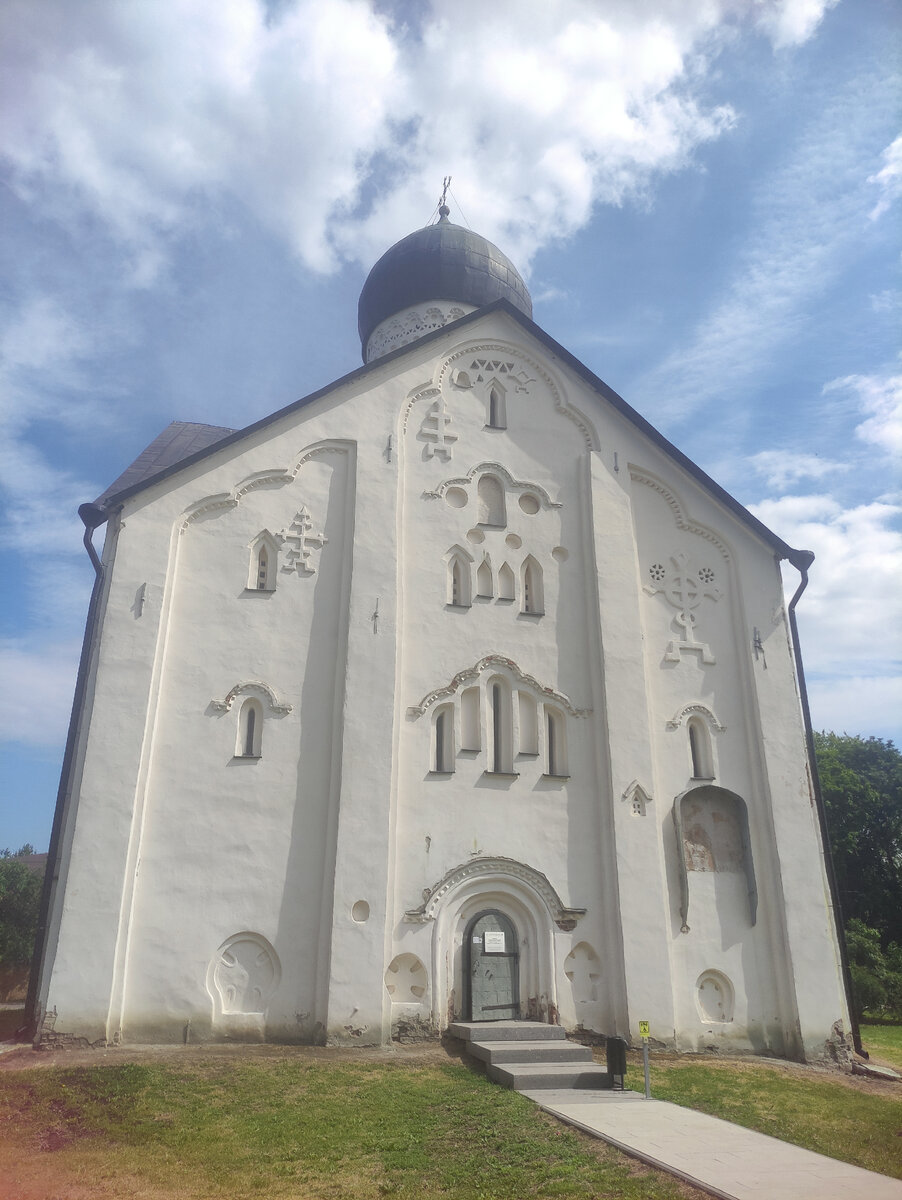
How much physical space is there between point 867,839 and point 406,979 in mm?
22993

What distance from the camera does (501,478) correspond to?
14648mm

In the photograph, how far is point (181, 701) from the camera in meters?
12.1

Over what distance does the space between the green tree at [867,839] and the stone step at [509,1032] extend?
1971cm

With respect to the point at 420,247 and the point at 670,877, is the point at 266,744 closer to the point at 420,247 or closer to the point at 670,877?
the point at 670,877

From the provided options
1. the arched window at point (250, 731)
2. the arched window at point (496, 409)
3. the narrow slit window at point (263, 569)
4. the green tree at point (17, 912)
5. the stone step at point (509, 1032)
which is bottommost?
the stone step at point (509, 1032)

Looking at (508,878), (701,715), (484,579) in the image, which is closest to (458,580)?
(484,579)

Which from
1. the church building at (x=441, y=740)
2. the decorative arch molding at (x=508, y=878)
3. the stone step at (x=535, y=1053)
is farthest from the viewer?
the decorative arch molding at (x=508, y=878)

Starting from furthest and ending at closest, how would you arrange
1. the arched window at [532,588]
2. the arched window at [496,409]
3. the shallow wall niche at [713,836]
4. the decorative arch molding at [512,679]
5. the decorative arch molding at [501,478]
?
the arched window at [496,409]
the decorative arch molding at [501,478]
the arched window at [532,588]
the decorative arch molding at [512,679]
the shallow wall niche at [713,836]

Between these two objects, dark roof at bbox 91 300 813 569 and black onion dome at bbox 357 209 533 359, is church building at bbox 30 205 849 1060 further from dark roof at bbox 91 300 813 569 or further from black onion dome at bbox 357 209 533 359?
black onion dome at bbox 357 209 533 359

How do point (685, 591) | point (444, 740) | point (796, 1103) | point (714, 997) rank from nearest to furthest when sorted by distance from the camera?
point (796, 1103), point (714, 997), point (444, 740), point (685, 591)

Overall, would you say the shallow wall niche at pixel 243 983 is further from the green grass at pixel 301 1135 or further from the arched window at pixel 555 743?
the arched window at pixel 555 743

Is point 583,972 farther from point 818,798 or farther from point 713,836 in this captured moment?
point 818,798

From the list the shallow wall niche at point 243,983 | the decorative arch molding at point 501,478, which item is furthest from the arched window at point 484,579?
the shallow wall niche at point 243,983

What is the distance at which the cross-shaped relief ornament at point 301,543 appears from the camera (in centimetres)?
1323
